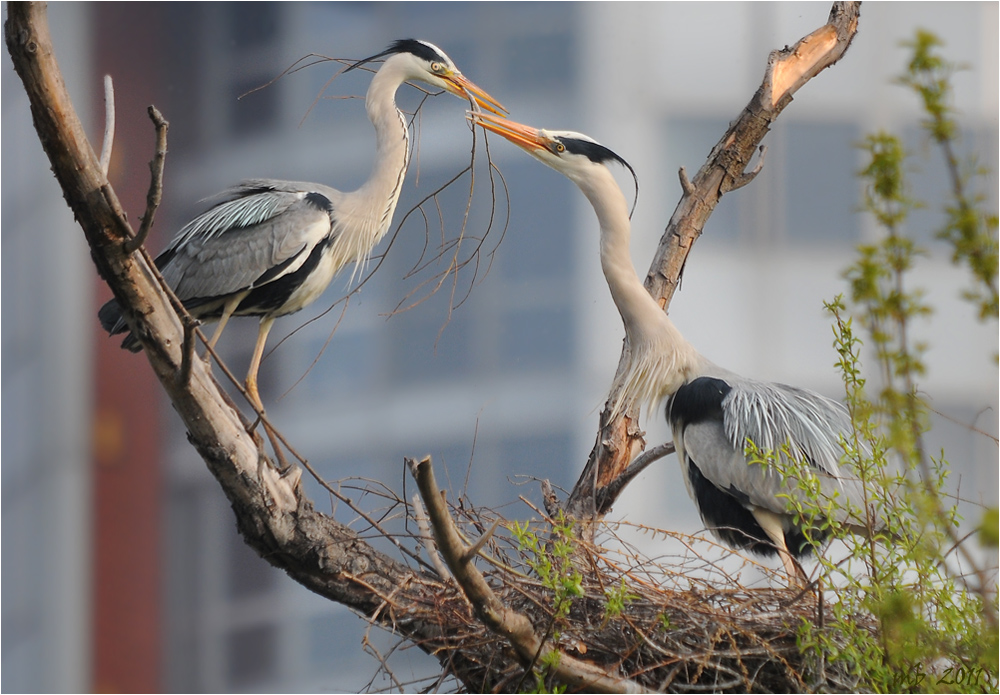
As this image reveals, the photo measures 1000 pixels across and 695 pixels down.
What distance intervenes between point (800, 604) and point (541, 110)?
2.92 meters

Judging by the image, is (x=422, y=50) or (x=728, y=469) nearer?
(x=728, y=469)

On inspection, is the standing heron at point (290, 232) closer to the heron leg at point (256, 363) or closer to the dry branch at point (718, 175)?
the heron leg at point (256, 363)

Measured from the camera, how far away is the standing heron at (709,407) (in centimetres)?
206

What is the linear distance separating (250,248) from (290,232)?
89mm

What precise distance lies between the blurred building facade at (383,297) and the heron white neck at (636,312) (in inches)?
69.9

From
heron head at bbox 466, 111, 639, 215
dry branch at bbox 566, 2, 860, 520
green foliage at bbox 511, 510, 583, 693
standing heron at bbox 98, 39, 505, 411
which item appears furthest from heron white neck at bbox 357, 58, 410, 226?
green foliage at bbox 511, 510, 583, 693

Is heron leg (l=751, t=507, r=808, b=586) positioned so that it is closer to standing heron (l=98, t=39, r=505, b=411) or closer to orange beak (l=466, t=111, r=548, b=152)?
orange beak (l=466, t=111, r=548, b=152)

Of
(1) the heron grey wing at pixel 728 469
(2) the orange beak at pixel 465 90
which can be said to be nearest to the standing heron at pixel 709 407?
(1) the heron grey wing at pixel 728 469

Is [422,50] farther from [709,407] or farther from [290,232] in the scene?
[709,407]

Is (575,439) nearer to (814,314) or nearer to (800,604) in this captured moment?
(814,314)

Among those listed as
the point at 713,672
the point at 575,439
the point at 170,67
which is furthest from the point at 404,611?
the point at 170,67

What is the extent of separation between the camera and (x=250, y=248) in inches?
90.0

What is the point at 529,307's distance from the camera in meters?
4.25

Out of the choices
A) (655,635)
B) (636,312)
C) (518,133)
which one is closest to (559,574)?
(655,635)
